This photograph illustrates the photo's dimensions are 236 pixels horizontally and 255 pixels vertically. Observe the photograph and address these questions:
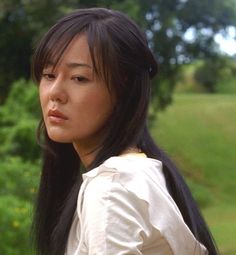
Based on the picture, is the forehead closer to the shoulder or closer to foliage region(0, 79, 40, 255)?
the shoulder

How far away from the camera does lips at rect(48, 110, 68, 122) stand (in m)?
1.48

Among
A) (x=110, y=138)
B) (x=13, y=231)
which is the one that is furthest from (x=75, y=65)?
(x=13, y=231)

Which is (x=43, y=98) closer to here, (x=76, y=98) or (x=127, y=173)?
(x=76, y=98)

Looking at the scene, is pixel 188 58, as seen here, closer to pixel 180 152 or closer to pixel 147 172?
pixel 180 152

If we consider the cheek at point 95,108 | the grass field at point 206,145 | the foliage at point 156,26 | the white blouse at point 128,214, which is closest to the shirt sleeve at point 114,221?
the white blouse at point 128,214

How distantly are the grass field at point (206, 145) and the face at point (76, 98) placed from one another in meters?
11.7

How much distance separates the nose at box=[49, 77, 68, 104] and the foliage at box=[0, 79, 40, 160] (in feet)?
21.0

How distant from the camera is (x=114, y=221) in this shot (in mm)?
1284

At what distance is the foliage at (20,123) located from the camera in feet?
27.0

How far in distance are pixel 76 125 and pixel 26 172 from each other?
4.54 meters

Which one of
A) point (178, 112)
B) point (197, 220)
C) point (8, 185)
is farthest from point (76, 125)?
point (178, 112)

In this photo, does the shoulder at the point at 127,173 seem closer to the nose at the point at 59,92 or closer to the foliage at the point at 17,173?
the nose at the point at 59,92

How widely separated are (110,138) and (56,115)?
12 cm

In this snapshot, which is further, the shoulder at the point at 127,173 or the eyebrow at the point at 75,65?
the eyebrow at the point at 75,65
